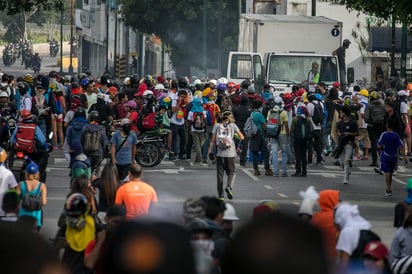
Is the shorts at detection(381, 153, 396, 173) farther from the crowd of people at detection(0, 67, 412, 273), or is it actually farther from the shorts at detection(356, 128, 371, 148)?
the shorts at detection(356, 128, 371, 148)

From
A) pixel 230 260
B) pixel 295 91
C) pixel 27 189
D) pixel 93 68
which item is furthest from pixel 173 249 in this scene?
pixel 93 68

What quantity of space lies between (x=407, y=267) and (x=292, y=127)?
52.0 feet

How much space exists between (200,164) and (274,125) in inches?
144

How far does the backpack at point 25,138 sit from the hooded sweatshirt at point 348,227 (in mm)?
9830

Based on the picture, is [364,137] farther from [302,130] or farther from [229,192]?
[229,192]

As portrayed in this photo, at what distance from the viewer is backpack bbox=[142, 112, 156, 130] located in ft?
85.5

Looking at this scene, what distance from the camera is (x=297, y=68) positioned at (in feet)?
122

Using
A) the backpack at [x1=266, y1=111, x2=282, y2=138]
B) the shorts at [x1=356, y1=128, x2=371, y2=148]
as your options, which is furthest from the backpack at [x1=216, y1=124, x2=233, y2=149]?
the shorts at [x1=356, y1=128, x2=371, y2=148]

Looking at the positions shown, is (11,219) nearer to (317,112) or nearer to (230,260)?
(230,260)

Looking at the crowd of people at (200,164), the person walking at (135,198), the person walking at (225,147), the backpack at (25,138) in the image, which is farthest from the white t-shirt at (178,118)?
the person walking at (135,198)

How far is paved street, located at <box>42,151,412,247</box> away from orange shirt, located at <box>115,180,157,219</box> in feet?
15.8

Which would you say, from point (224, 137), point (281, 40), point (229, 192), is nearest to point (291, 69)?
point (281, 40)

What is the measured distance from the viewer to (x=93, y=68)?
334ft

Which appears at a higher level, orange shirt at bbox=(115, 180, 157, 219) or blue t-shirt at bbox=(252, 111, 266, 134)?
blue t-shirt at bbox=(252, 111, 266, 134)
